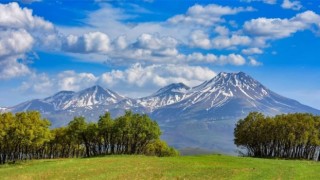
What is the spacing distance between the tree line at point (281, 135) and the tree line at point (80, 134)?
31646 mm

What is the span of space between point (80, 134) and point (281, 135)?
68.6 meters

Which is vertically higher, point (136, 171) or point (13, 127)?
point (13, 127)

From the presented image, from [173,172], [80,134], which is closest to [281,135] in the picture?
[80,134]

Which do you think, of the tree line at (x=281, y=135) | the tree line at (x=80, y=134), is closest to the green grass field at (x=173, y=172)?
the tree line at (x=80, y=134)

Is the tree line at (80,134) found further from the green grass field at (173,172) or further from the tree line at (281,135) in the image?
the green grass field at (173,172)

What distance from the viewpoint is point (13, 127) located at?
5236 inches

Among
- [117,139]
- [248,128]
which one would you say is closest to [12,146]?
[117,139]

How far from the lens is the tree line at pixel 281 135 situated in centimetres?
14512

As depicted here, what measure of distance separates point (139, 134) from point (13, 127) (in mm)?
42157

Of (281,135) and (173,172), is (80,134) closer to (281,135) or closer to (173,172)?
(281,135)

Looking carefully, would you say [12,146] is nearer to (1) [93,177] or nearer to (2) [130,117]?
(2) [130,117]

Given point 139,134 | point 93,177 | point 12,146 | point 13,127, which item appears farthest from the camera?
point 139,134

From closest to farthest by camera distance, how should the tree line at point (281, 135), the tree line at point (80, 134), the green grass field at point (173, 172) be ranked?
the green grass field at point (173, 172) < the tree line at point (80, 134) < the tree line at point (281, 135)

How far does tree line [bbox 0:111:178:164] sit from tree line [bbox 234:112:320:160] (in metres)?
31.6
